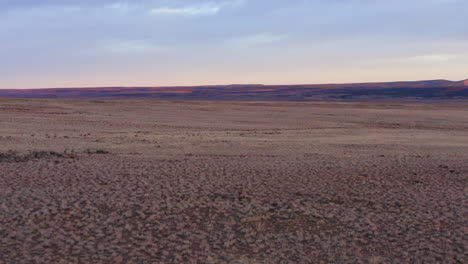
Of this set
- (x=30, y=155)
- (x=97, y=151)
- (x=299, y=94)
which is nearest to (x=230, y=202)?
(x=97, y=151)

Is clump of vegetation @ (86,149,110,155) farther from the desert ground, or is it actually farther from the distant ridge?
the distant ridge

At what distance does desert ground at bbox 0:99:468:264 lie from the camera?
23.1 feet

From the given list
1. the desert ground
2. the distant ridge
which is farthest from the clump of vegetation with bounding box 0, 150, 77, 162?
the distant ridge

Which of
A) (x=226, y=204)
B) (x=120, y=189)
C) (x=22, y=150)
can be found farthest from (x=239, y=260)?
(x=22, y=150)

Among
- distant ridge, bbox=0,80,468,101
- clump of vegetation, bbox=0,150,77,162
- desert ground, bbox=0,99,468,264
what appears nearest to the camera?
desert ground, bbox=0,99,468,264

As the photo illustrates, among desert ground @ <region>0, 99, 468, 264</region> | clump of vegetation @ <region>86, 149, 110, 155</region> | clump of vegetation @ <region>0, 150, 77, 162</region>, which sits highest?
clump of vegetation @ <region>0, 150, 77, 162</region>

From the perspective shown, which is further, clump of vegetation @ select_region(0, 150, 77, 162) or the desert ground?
clump of vegetation @ select_region(0, 150, 77, 162)

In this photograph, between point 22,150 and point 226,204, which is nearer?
point 226,204

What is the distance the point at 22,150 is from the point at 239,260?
10.4m

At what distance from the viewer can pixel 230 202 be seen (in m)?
9.35

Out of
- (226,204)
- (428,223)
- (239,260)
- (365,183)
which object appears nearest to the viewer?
(239,260)

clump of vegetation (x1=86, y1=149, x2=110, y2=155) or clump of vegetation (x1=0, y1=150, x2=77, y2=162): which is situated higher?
clump of vegetation (x1=0, y1=150, x2=77, y2=162)

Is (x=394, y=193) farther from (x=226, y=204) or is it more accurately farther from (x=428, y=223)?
(x=226, y=204)

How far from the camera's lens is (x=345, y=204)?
9.41 meters
